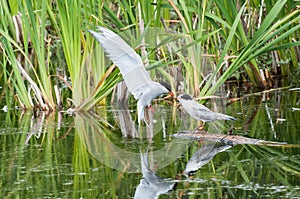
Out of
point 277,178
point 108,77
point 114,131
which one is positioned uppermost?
point 108,77

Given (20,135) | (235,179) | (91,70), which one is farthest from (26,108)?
(235,179)

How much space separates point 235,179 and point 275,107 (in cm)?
172

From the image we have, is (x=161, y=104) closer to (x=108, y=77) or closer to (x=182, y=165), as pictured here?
(x=108, y=77)

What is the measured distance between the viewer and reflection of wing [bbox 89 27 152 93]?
3650 millimetres

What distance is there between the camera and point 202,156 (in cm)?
338

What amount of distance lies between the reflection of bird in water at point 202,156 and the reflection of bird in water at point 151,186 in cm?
15

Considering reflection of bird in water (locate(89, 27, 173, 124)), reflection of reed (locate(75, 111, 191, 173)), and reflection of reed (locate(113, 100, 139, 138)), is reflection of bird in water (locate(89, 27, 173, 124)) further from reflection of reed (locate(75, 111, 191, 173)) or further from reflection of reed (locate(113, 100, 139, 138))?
reflection of reed (locate(113, 100, 139, 138))

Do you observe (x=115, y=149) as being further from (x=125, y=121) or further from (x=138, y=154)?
(x=125, y=121)

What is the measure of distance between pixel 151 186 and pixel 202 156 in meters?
0.54

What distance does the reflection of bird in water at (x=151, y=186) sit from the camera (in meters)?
2.79

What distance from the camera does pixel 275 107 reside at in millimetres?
4562

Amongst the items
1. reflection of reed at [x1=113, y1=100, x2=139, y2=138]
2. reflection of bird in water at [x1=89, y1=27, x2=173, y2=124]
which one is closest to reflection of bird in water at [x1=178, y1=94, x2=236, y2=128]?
reflection of bird in water at [x1=89, y1=27, x2=173, y2=124]

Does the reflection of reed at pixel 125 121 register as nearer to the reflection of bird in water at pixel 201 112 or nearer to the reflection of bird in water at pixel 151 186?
the reflection of bird in water at pixel 201 112

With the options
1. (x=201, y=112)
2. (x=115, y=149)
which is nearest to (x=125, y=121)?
(x=115, y=149)
